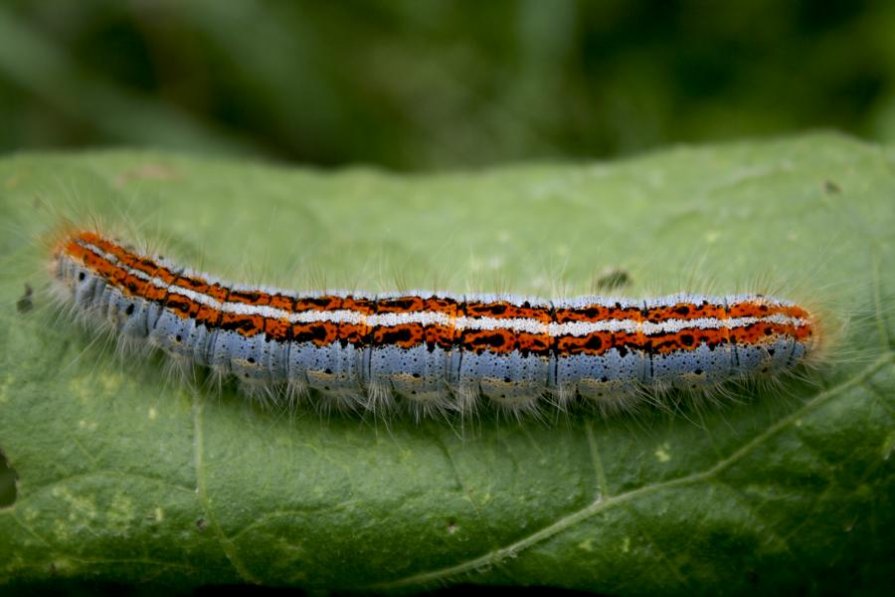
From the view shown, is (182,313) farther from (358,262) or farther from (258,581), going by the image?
(258,581)

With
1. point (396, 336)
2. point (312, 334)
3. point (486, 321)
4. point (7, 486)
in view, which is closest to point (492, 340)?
point (486, 321)

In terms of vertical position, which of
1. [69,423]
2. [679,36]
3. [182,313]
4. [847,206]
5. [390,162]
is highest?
[679,36]

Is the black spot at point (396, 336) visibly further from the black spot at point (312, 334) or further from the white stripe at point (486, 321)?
the black spot at point (312, 334)

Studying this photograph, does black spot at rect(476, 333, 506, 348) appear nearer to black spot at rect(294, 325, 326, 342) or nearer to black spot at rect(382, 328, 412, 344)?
black spot at rect(382, 328, 412, 344)

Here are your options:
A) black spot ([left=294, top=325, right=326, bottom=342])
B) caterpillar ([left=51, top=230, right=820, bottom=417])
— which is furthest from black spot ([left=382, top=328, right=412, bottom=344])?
black spot ([left=294, top=325, right=326, bottom=342])

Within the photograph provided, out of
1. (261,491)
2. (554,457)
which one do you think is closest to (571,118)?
(554,457)

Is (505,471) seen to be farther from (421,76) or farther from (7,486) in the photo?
(421,76)
